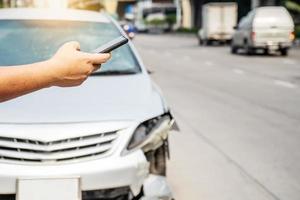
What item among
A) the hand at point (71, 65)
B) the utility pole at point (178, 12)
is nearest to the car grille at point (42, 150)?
the hand at point (71, 65)

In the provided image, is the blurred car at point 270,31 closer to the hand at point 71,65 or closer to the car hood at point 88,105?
the car hood at point 88,105

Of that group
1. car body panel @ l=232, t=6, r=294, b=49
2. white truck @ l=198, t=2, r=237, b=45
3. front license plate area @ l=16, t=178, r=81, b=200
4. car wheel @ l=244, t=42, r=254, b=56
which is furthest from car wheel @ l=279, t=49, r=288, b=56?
front license plate area @ l=16, t=178, r=81, b=200

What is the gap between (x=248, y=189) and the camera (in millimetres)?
5168

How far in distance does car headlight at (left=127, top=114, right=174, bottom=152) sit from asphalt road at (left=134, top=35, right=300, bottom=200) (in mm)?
991

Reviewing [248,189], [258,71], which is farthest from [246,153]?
[258,71]

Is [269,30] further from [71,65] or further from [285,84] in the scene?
[71,65]

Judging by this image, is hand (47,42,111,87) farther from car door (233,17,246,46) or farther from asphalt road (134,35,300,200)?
car door (233,17,246,46)

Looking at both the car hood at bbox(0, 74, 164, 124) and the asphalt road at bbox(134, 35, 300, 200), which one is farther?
the asphalt road at bbox(134, 35, 300, 200)

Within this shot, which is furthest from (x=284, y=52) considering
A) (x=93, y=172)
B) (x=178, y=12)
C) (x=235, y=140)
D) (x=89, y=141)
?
(x=178, y=12)

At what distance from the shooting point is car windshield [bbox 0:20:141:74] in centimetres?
491

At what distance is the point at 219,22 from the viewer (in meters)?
39.9

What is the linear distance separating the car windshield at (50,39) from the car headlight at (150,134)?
1.05 meters

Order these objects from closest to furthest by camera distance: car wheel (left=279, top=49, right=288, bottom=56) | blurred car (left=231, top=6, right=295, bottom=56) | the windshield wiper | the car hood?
the car hood < the windshield wiper < blurred car (left=231, top=6, right=295, bottom=56) < car wheel (left=279, top=49, right=288, bottom=56)

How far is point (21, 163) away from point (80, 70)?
1.87 meters
